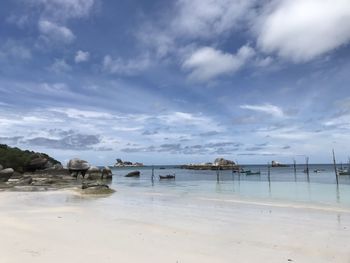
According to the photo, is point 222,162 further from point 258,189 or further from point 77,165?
point 258,189

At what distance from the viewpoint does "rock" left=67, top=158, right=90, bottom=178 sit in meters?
66.3

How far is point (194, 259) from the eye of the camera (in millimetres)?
9320

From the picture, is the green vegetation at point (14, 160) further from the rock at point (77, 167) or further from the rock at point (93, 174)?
the rock at point (93, 174)

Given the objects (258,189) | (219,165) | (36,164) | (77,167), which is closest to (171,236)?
(258,189)

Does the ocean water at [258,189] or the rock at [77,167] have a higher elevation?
the rock at [77,167]

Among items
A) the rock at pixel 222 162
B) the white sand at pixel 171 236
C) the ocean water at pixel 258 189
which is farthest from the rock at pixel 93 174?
the rock at pixel 222 162

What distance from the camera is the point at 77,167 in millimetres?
66562

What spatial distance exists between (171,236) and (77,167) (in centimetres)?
5665

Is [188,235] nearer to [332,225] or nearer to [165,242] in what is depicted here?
[165,242]

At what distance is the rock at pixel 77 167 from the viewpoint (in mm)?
66306

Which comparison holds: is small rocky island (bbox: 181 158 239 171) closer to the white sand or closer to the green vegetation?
the green vegetation

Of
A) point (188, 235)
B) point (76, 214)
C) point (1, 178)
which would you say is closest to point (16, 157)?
point (1, 178)

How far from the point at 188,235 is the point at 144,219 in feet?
14.8

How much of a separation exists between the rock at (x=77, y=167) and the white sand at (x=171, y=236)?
155 feet
